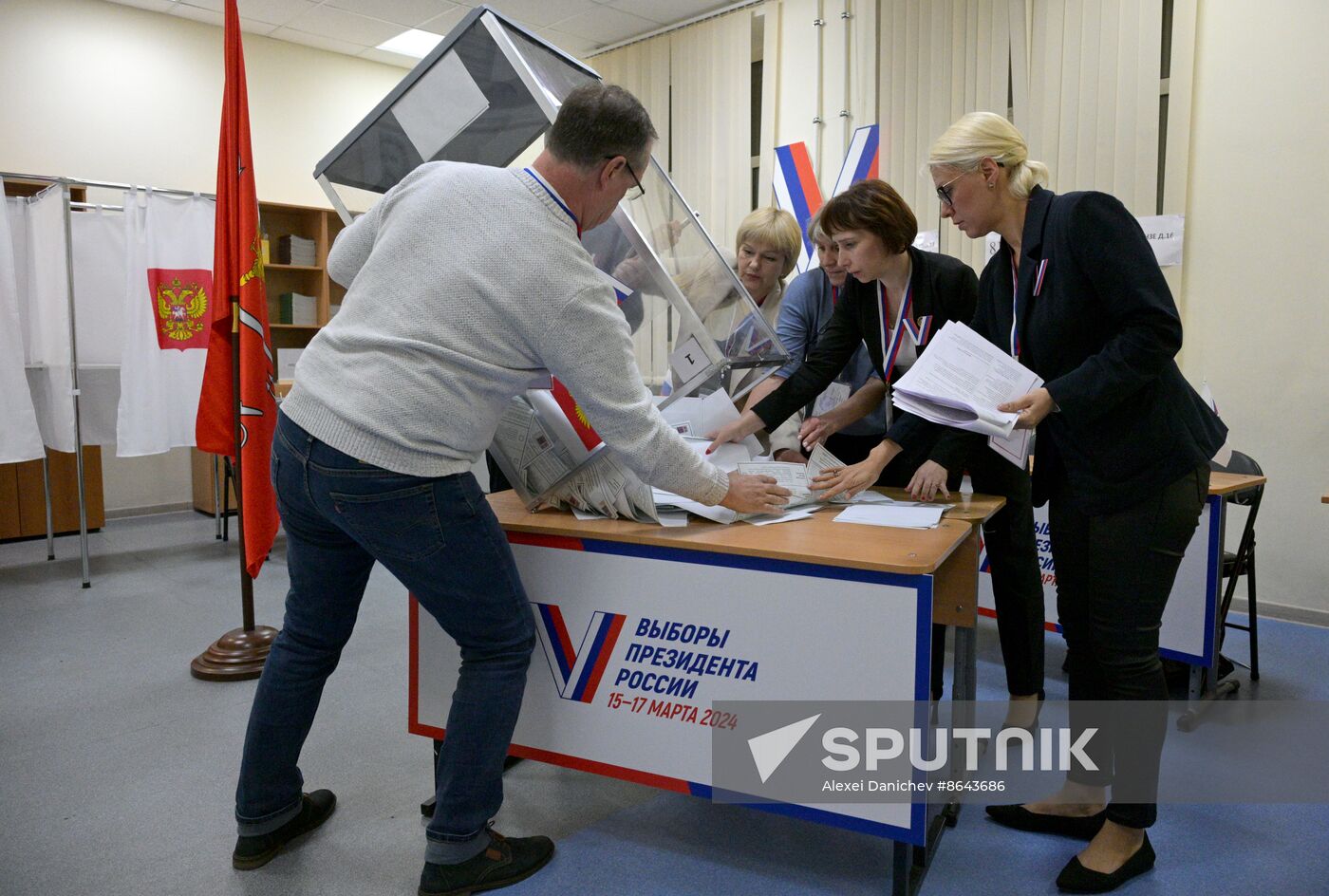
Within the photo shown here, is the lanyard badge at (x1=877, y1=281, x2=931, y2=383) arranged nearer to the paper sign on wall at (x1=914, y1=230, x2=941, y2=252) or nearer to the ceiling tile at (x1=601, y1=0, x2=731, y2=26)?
the paper sign on wall at (x1=914, y1=230, x2=941, y2=252)

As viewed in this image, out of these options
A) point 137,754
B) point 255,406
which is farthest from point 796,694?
point 255,406

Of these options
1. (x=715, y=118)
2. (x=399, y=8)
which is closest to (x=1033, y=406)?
(x=715, y=118)

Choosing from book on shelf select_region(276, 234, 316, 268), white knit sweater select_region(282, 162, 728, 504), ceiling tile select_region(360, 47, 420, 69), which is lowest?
white knit sweater select_region(282, 162, 728, 504)

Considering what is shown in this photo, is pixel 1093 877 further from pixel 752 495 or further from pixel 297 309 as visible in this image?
pixel 297 309

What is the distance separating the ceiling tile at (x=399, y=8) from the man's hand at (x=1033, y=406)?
4.81m

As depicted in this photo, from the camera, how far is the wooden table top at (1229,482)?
253cm

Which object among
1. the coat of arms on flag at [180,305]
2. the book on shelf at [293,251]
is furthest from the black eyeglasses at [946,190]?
the book on shelf at [293,251]

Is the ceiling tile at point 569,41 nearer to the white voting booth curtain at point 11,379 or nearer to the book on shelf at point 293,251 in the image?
the book on shelf at point 293,251

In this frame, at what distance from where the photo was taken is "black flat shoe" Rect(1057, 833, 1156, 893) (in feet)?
5.46

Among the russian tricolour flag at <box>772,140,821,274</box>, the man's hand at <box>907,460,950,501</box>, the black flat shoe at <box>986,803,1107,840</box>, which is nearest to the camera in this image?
the black flat shoe at <box>986,803,1107,840</box>

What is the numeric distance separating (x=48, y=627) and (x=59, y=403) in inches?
47.0

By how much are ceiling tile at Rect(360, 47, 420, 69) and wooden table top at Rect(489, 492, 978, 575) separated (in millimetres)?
5437

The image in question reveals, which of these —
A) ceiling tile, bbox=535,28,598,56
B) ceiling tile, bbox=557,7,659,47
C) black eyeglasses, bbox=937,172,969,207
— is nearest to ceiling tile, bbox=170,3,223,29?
ceiling tile, bbox=535,28,598,56

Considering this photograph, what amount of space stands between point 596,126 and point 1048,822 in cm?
168
